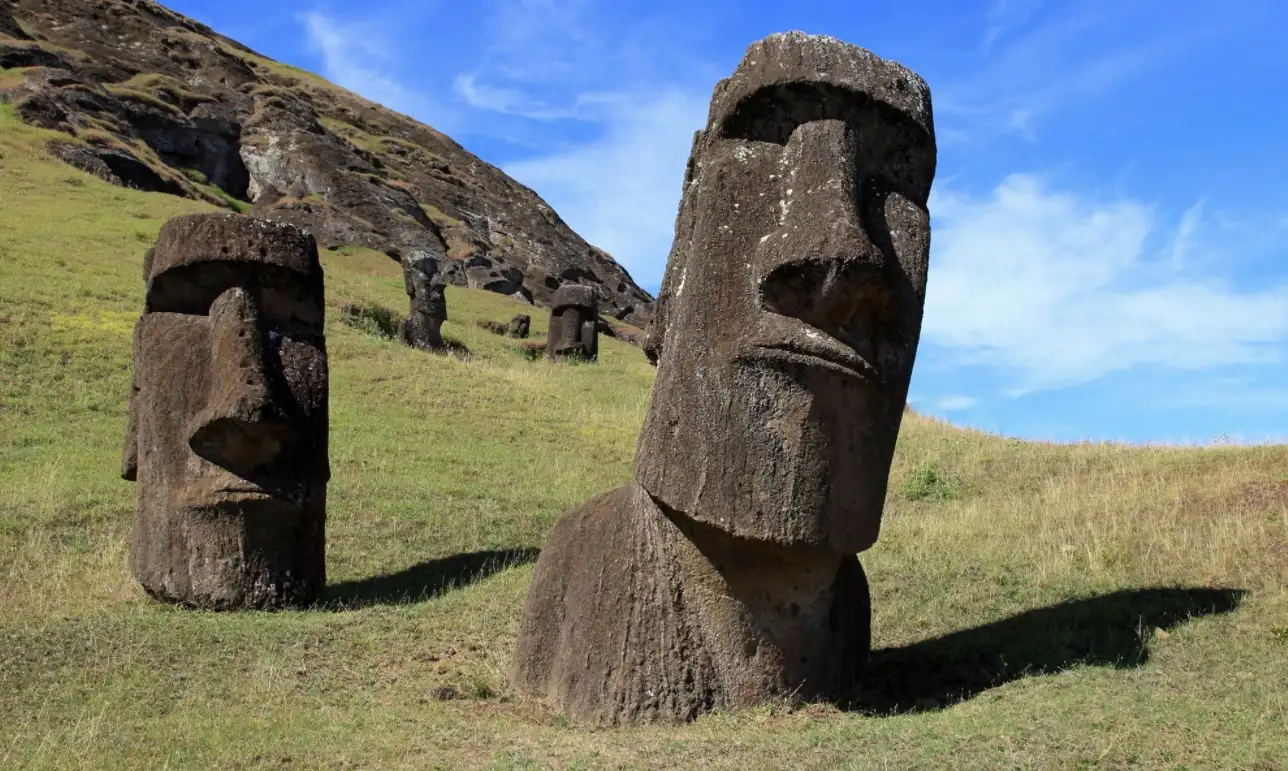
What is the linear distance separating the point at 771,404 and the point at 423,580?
543 centimetres

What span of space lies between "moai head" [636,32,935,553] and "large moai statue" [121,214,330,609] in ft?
13.3

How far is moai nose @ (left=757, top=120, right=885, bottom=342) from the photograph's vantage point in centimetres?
573

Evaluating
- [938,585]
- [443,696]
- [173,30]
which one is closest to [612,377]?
[938,585]

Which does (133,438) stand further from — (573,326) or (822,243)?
(573,326)

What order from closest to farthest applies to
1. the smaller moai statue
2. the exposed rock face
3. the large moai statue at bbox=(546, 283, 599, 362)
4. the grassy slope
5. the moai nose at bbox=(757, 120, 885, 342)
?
the grassy slope
the moai nose at bbox=(757, 120, 885, 342)
the large moai statue at bbox=(546, 283, 599, 362)
the smaller moai statue
the exposed rock face

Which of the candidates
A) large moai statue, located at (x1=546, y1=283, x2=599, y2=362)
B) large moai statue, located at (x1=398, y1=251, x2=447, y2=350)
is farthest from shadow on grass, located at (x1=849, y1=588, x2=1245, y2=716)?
large moai statue, located at (x1=546, y1=283, x2=599, y2=362)

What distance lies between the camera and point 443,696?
6828 millimetres

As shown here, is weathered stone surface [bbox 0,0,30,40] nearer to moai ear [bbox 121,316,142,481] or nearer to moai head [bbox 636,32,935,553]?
moai ear [bbox 121,316,142,481]

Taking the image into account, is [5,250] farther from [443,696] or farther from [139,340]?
[443,696]

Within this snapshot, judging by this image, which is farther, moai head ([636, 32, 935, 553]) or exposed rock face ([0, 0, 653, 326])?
exposed rock face ([0, 0, 653, 326])

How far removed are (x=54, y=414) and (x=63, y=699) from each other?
11360 millimetres

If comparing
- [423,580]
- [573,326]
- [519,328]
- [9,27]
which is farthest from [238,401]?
[9,27]

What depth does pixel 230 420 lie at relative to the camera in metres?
8.96

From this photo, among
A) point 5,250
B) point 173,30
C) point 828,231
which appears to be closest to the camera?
point 828,231
